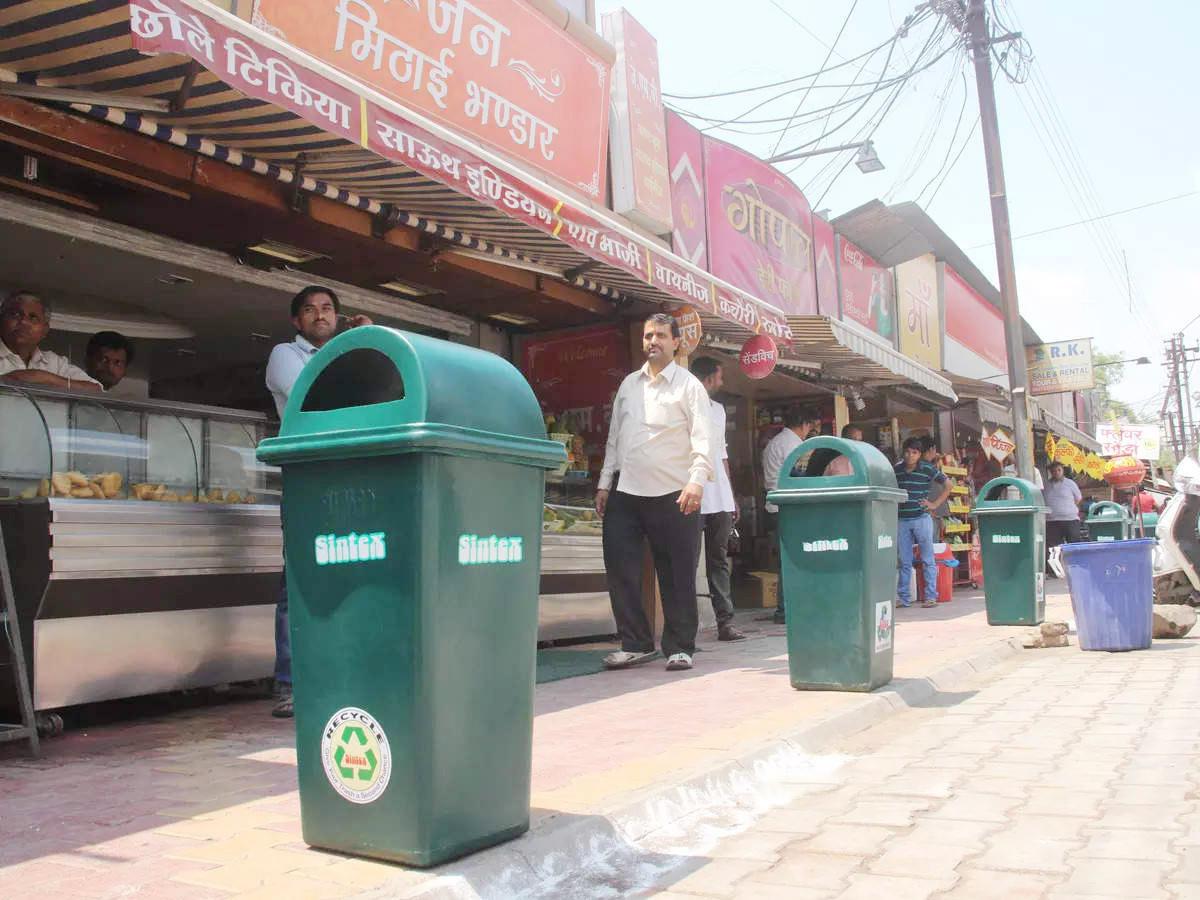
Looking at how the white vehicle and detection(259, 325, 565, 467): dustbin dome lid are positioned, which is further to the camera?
the white vehicle

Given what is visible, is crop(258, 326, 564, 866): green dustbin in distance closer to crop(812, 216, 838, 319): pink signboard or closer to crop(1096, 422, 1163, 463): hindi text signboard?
crop(812, 216, 838, 319): pink signboard

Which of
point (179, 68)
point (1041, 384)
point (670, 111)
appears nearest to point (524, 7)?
point (670, 111)

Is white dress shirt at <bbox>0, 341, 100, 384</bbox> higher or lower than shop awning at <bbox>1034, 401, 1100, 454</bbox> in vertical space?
lower

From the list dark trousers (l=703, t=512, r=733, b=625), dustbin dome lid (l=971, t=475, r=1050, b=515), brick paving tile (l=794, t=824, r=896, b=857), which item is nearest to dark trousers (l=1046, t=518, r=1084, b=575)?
dustbin dome lid (l=971, t=475, r=1050, b=515)

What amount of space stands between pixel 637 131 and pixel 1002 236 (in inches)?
227

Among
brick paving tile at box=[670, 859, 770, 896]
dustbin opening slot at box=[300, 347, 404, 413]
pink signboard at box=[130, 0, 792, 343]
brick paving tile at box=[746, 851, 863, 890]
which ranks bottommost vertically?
brick paving tile at box=[670, 859, 770, 896]

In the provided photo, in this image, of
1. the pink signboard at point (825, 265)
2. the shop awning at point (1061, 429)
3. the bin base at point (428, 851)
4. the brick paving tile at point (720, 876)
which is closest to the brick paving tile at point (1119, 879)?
the brick paving tile at point (720, 876)

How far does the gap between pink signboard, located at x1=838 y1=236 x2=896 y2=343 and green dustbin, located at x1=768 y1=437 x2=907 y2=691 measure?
31.7 feet

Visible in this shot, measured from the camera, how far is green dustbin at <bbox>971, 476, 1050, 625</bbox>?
891 centimetres

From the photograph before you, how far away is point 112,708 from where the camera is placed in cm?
507

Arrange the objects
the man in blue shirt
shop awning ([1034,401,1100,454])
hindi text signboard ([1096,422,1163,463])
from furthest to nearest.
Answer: hindi text signboard ([1096,422,1163,463])
shop awning ([1034,401,1100,454])
the man in blue shirt

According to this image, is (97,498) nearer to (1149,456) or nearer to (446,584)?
(446,584)

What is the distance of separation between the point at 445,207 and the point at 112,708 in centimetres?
322

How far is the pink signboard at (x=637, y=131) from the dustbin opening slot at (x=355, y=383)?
6746mm
